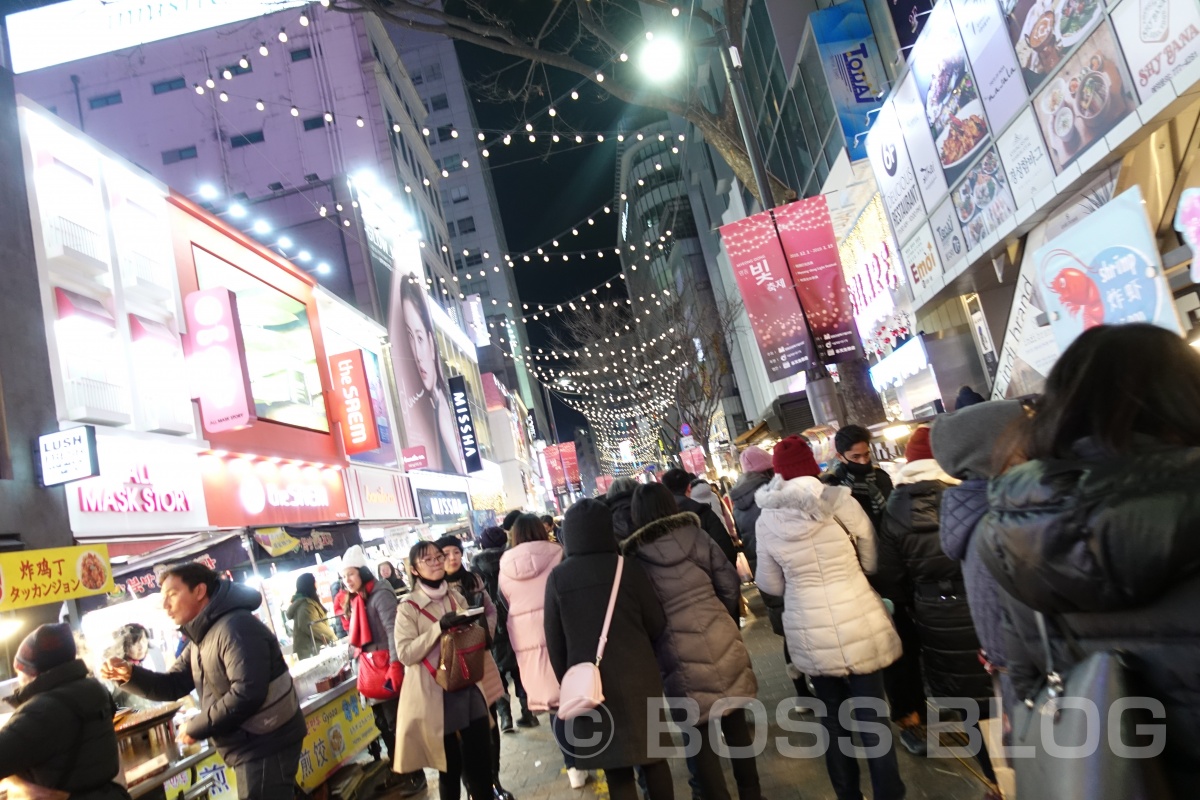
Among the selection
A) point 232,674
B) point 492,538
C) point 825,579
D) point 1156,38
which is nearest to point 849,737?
point 825,579

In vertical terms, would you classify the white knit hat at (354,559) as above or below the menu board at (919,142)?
below

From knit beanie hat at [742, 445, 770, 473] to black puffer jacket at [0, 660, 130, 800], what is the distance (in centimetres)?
571

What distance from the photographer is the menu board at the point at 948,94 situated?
7895mm

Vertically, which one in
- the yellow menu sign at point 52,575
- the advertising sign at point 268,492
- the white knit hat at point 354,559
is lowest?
the white knit hat at point 354,559

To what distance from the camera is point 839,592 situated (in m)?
4.19

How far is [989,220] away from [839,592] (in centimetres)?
559

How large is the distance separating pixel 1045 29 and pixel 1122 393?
19.9 feet

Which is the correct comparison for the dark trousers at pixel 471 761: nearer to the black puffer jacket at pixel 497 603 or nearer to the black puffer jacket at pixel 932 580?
the black puffer jacket at pixel 497 603

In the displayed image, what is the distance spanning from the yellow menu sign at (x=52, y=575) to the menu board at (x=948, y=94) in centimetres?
956

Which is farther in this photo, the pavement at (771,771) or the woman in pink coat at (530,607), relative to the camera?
the woman in pink coat at (530,607)

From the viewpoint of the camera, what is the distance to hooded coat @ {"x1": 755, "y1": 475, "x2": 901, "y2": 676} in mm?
4105

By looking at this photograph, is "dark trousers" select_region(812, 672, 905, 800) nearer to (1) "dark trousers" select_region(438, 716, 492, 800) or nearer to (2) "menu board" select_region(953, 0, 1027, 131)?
(1) "dark trousers" select_region(438, 716, 492, 800)

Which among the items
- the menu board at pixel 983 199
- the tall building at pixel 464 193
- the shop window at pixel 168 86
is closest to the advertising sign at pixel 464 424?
the shop window at pixel 168 86

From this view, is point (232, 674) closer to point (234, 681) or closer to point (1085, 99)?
point (234, 681)
